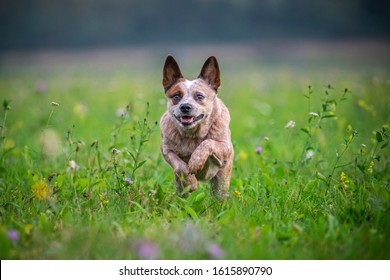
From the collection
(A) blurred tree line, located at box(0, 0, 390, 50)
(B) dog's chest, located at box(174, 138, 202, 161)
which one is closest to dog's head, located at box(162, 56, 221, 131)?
(B) dog's chest, located at box(174, 138, 202, 161)

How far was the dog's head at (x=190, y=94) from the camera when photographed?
4.18 m

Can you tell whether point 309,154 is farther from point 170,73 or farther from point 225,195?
point 170,73

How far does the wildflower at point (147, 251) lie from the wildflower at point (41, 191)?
4.00ft

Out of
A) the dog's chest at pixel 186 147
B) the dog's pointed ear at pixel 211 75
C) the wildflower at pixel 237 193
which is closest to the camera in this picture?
the wildflower at pixel 237 193

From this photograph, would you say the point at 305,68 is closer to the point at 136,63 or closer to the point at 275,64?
the point at 275,64

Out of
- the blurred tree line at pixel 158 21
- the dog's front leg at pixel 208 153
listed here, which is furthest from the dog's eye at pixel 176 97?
the blurred tree line at pixel 158 21

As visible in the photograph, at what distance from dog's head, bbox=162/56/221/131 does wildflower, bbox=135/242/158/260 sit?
1.36 metres

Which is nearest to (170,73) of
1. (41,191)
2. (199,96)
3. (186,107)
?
(199,96)

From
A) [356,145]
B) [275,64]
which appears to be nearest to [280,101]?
[356,145]

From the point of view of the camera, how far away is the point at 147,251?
9.94 feet

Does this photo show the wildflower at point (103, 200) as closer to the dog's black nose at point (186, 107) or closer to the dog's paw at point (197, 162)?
the dog's paw at point (197, 162)

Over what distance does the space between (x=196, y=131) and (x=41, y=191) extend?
1.33 metres

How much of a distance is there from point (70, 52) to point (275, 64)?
8.51m

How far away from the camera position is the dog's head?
418 cm
